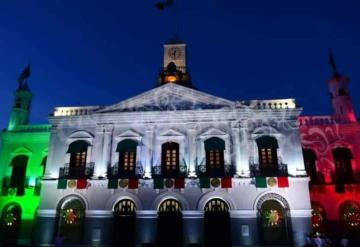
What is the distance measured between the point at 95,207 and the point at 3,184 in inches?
350

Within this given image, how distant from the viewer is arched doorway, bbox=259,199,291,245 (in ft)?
68.5

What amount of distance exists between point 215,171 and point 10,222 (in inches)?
633

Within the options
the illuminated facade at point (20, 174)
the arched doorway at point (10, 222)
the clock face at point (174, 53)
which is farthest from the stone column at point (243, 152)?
the arched doorway at point (10, 222)

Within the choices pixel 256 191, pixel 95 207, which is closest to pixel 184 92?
pixel 256 191

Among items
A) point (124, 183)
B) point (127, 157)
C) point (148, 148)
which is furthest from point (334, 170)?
point (124, 183)

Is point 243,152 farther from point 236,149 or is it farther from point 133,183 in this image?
point 133,183

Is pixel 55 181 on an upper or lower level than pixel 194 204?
upper

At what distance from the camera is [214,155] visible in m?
22.9

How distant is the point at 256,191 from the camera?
21562mm

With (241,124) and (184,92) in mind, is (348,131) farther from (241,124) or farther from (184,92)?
(184,92)

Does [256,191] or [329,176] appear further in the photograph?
[329,176]

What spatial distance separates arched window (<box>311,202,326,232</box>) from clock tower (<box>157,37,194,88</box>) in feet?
54.7

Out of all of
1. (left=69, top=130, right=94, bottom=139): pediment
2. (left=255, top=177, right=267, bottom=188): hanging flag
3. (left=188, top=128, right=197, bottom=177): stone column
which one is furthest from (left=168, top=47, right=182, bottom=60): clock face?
(left=255, top=177, right=267, bottom=188): hanging flag

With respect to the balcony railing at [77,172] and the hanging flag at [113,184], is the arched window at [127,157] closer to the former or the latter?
the hanging flag at [113,184]
